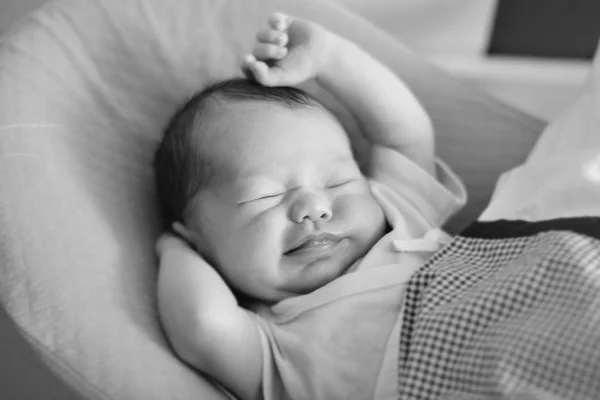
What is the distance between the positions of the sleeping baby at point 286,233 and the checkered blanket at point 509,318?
0.05 meters

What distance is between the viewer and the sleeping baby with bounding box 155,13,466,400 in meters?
0.80

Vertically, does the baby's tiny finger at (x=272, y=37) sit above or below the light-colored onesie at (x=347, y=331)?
above

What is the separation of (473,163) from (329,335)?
1.45 ft

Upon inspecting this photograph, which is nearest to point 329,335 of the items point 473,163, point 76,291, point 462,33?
point 76,291

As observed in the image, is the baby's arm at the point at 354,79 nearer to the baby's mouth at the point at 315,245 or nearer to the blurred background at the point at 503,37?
the baby's mouth at the point at 315,245

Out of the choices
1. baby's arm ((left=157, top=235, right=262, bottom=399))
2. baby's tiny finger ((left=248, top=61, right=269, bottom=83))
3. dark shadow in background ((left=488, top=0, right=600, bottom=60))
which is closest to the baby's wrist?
baby's tiny finger ((left=248, top=61, right=269, bottom=83))

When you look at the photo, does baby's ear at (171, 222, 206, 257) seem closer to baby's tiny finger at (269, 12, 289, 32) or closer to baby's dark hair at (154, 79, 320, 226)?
baby's dark hair at (154, 79, 320, 226)

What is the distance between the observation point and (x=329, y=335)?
816 millimetres

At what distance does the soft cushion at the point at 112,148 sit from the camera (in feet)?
2.47

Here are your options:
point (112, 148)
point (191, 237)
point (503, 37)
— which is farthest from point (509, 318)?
point (503, 37)

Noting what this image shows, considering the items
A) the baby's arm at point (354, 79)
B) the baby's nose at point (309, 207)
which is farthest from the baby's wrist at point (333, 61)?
the baby's nose at point (309, 207)

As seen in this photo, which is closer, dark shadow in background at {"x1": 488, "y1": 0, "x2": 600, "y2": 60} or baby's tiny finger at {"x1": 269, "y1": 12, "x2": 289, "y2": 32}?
baby's tiny finger at {"x1": 269, "y1": 12, "x2": 289, "y2": 32}

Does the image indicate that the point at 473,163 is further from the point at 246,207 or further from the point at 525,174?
the point at 246,207

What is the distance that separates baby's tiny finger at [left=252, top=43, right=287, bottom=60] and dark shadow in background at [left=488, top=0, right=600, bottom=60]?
0.86 m
